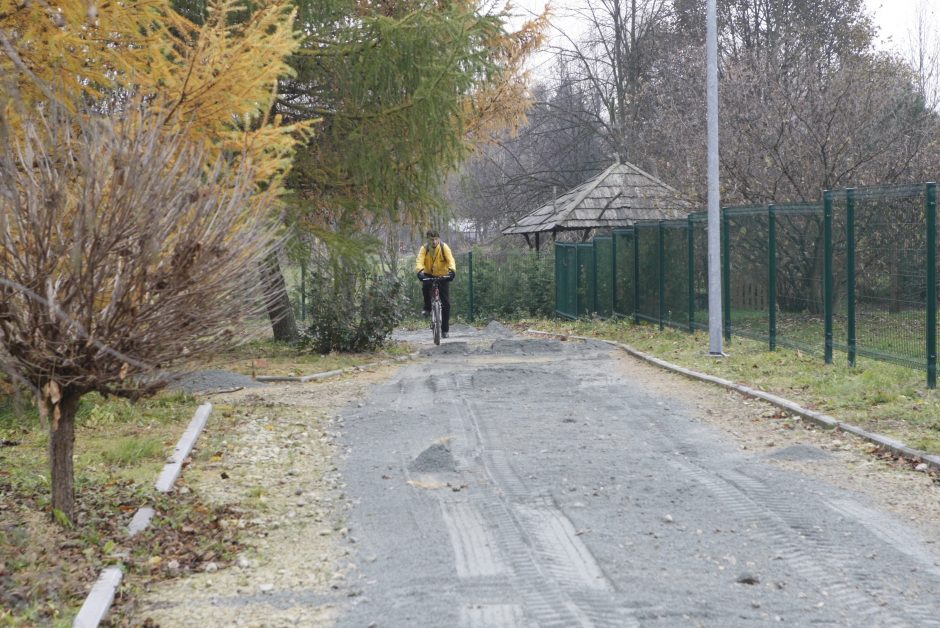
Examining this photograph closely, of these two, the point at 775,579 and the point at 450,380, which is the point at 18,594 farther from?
the point at 450,380

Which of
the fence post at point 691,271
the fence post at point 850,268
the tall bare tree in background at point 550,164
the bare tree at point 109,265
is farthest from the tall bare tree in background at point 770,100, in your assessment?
the bare tree at point 109,265

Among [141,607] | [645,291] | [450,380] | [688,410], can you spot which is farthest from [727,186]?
[141,607]

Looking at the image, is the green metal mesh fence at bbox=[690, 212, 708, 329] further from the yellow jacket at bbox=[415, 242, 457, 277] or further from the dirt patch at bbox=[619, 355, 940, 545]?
the dirt patch at bbox=[619, 355, 940, 545]

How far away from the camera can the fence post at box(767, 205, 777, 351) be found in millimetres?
15102

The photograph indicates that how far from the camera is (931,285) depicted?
10.8 meters

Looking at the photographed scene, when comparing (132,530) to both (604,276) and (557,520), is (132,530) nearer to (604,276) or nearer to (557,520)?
(557,520)

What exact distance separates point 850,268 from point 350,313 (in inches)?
337

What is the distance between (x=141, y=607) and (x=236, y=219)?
2.26m

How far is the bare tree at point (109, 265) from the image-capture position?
5.48 metres

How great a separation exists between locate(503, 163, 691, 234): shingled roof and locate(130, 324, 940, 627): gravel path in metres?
17.1

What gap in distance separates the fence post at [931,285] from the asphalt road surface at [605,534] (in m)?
2.76

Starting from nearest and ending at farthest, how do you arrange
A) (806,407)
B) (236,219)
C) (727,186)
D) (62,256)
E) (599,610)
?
(599,610) < (62,256) < (236,219) < (806,407) < (727,186)

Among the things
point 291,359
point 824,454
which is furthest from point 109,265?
point 291,359

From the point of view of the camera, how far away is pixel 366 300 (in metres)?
18.0
